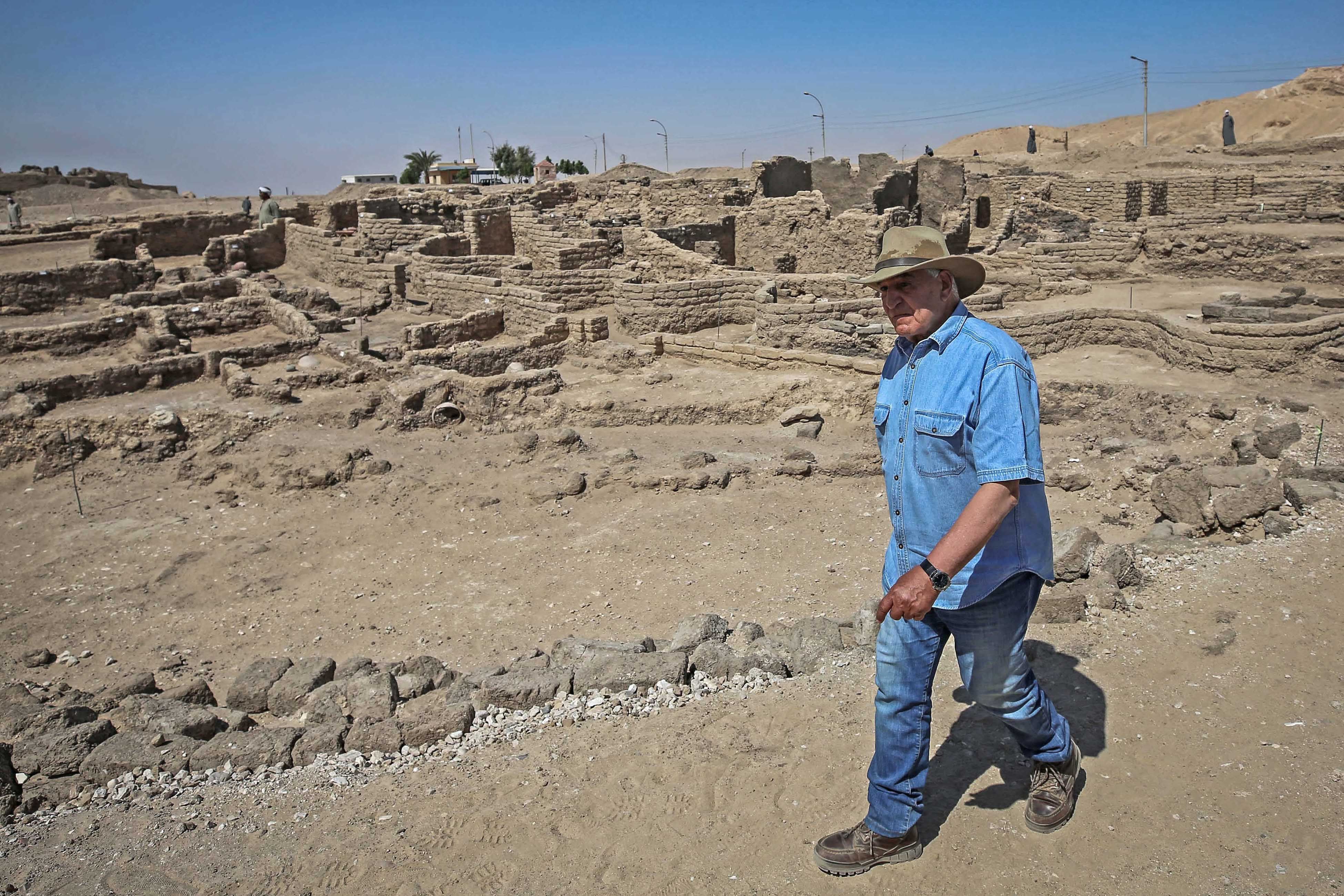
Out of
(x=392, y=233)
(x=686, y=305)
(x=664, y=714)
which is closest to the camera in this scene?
(x=664, y=714)

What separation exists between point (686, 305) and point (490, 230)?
6.37 m

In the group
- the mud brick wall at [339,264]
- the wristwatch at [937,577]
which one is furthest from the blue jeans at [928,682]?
the mud brick wall at [339,264]

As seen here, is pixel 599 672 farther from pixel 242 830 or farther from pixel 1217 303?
pixel 1217 303

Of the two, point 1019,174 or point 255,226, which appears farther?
point 1019,174

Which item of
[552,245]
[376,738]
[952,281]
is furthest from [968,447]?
[552,245]

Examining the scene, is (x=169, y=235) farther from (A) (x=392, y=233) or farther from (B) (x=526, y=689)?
(B) (x=526, y=689)

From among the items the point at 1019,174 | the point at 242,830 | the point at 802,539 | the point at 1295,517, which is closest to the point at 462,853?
the point at 242,830

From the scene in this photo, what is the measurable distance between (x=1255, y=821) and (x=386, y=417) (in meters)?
9.35

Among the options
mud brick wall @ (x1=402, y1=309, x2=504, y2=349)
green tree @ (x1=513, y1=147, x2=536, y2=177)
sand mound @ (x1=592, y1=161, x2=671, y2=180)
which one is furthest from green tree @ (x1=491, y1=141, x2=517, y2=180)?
Result: mud brick wall @ (x1=402, y1=309, x2=504, y2=349)

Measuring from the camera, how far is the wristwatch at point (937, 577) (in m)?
2.94

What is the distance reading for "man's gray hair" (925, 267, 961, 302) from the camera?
3.19 metres

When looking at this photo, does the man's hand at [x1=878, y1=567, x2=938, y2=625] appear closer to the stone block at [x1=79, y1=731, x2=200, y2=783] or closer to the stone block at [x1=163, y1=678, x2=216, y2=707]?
the stone block at [x1=79, y1=731, x2=200, y2=783]

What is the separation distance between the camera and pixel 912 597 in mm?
2979

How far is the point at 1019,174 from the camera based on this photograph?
2673 centimetres
